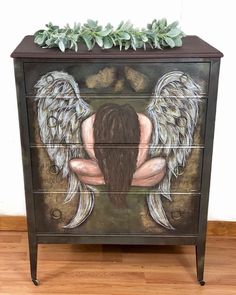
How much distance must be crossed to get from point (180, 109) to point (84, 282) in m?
0.88

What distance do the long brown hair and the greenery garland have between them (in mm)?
234

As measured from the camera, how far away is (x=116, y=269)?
1945 mm

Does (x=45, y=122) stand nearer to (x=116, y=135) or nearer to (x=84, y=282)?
(x=116, y=135)

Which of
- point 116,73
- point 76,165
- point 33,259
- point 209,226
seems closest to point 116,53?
point 116,73

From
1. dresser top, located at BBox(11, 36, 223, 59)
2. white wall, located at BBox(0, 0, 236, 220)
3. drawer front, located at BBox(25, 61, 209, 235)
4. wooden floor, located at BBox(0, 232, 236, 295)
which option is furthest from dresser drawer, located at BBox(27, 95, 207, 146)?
wooden floor, located at BBox(0, 232, 236, 295)

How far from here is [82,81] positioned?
1530 mm

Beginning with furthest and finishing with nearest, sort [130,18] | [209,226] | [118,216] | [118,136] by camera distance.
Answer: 1. [209,226]
2. [130,18]
3. [118,216]
4. [118,136]

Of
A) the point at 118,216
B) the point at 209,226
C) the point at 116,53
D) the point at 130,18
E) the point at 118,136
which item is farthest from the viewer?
the point at 209,226

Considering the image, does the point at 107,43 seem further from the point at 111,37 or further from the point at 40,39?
the point at 40,39

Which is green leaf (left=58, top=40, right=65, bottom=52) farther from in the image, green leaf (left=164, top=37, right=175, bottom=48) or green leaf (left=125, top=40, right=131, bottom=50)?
green leaf (left=164, top=37, right=175, bottom=48)

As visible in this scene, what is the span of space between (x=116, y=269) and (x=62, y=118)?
793 millimetres

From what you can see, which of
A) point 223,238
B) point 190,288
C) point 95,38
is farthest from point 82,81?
point 223,238

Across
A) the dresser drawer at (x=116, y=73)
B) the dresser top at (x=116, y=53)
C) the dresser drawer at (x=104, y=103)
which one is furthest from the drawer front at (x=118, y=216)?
the dresser top at (x=116, y=53)

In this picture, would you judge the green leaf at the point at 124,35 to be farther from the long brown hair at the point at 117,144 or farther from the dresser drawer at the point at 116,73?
the long brown hair at the point at 117,144
